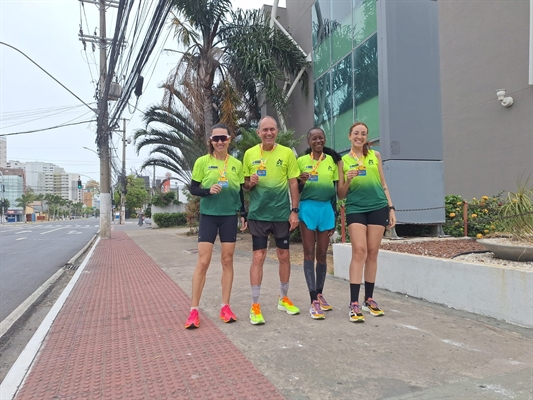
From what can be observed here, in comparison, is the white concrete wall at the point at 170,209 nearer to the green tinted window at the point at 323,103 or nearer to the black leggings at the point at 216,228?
the green tinted window at the point at 323,103

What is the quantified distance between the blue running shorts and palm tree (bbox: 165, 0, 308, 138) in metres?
8.50

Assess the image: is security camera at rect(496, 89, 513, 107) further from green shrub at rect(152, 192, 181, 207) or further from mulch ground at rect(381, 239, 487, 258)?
green shrub at rect(152, 192, 181, 207)

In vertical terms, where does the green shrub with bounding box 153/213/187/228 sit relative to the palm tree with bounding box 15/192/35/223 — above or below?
below

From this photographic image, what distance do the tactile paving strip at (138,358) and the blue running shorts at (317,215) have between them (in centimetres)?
130

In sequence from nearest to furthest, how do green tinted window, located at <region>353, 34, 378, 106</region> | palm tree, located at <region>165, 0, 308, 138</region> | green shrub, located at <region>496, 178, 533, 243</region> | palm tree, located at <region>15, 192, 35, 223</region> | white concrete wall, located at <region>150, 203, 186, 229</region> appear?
green shrub, located at <region>496, 178, 533, 243</region>, green tinted window, located at <region>353, 34, 378, 106</region>, palm tree, located at <region>165, 0, 308, 138</region>, white concrete wall, located at <region>150, 203, 186, 229</region>, palm tree, located at <region>15, 192, 35, 223</region>

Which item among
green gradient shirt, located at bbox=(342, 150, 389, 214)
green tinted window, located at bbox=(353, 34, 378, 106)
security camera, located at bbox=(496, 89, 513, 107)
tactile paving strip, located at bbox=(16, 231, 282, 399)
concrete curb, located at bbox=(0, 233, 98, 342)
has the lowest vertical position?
concrete curb, located at bbox=(0, 233, 98, 342)

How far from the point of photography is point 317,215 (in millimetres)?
3777

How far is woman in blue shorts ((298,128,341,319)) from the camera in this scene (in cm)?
379

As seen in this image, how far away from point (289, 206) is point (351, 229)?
2.10ft

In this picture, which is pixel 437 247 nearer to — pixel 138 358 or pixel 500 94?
pixel 138 358

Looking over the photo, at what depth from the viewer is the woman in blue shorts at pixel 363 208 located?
147 inches

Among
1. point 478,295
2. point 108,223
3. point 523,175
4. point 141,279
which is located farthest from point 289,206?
point 108,223

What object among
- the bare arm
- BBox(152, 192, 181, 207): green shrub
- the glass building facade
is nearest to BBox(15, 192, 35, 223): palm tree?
BBox(152, 192, 181, 207): green shrub

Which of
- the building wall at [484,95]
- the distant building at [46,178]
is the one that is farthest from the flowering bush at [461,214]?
the distant building at [46,178]
